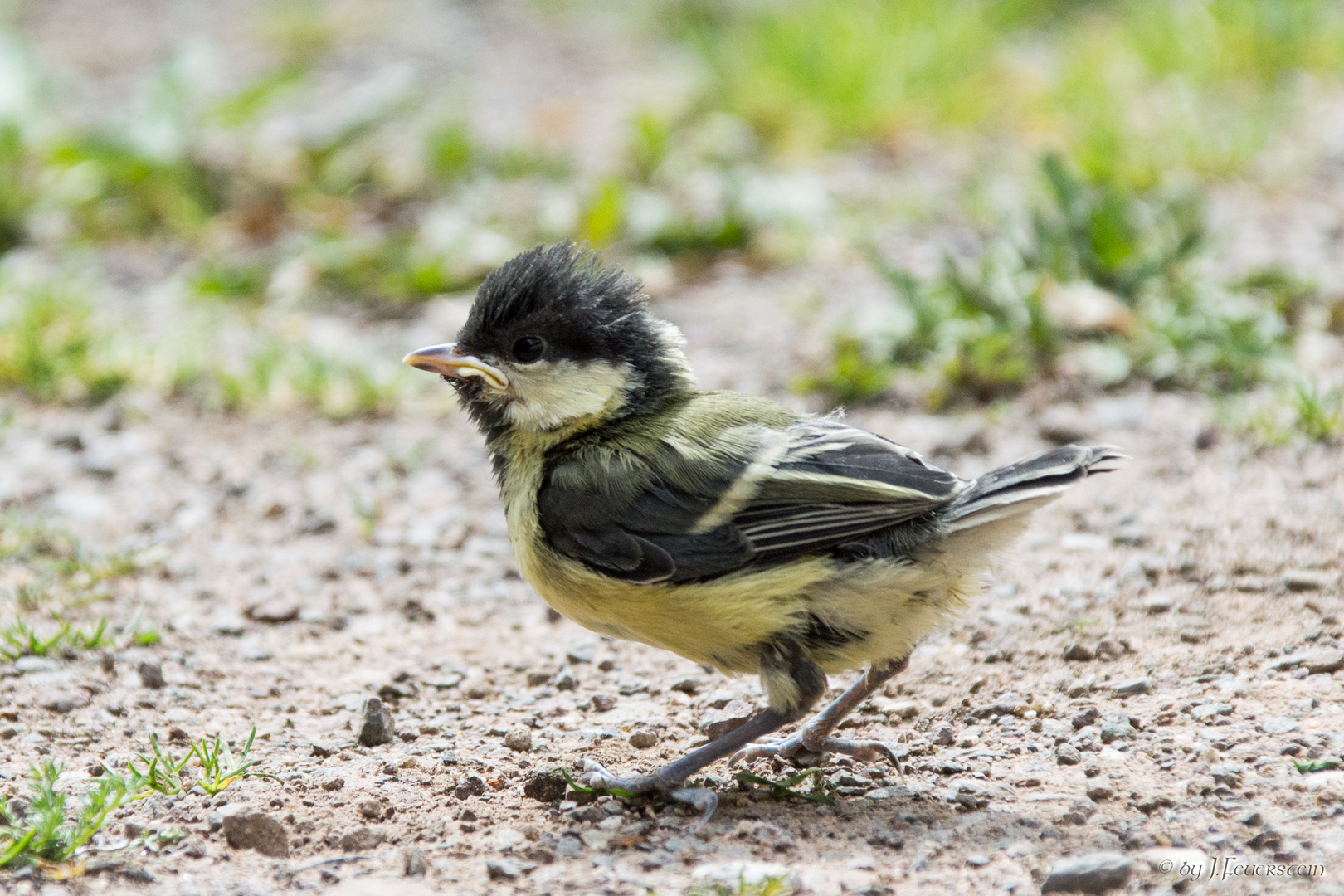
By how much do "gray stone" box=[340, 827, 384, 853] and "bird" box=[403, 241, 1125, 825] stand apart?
524 millimetres

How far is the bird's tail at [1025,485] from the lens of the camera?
9.73 ft

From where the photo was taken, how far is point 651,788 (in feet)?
10.4

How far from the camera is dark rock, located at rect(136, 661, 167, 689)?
373cm

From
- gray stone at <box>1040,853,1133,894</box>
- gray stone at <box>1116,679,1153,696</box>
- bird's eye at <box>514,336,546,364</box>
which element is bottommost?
gray stone at <box>1040,853,1133,894</box>

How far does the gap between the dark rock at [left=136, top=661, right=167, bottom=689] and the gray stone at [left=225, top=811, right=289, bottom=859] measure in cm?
A: 99

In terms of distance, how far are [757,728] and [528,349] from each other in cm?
110

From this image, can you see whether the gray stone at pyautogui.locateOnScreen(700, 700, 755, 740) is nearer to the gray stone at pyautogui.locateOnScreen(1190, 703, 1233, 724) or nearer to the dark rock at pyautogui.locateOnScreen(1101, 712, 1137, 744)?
the dark rock at pyautogui.locateOnScreen(1101, 712, 1137, 744)

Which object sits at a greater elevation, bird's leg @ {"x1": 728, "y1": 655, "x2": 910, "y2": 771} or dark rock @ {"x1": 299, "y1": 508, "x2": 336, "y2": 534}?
dark rock @ {"x1": 299, "y1": 508, "x2": 336, "y2": 534}

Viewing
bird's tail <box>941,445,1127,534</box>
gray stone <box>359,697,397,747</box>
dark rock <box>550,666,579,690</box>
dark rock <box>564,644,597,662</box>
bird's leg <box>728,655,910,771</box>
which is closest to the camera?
bird's tail <box>941,445,1127,534</box>

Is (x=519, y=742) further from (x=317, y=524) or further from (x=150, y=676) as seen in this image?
(x=317, y=524)

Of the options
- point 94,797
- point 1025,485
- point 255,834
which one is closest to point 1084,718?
point 1025,485

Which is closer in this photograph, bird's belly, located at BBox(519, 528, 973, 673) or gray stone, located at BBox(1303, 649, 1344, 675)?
bird's belly, located at BBox(519, 528, 973, 673)

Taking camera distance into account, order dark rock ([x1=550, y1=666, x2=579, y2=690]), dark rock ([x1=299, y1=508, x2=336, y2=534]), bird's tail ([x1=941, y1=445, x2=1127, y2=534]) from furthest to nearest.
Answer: dark rock ([x1=299, y1=508, x2=336, y2=534]), dark rock ([x1=550, y1=666, x2=579, y2=690]), bird's tail ([x1=941, y1=445, x2=1127, y2=534])

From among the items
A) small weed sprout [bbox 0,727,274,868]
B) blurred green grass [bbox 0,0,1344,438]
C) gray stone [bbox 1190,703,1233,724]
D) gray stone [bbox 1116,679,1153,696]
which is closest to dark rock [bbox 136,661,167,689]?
small weed sprout [bbox 0,727,274,868]
